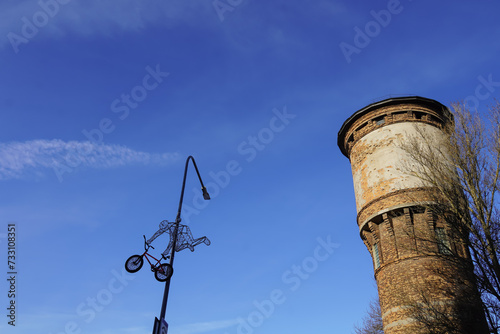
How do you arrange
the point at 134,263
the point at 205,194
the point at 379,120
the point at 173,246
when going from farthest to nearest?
the point at 379,120 → the point at 205,194 → the point at 173,246 → the point at 134,263

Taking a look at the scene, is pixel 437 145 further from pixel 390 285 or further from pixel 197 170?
pixel 197 170

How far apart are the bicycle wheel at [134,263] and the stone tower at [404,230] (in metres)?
11.1

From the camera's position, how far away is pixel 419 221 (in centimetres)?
1869

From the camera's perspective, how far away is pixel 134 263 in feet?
40.7

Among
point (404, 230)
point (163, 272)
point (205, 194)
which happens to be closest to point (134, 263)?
point (163, 272)

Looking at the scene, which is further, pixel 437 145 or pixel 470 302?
pixel 437 145

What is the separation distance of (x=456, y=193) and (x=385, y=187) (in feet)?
12.3

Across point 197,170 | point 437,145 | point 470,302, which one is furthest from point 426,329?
point 197,170

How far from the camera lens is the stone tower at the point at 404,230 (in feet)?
54.1

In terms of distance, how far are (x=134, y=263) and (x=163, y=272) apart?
1.01 m

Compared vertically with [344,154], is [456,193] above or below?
below

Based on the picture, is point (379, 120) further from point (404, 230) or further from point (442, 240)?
point (442, 240)

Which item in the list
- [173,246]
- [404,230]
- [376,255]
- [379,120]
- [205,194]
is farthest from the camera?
[379,120]

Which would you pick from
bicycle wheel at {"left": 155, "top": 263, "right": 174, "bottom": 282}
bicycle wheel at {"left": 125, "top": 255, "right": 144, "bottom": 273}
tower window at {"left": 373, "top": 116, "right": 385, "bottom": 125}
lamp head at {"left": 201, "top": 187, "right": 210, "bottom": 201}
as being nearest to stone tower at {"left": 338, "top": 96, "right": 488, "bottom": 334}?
Result: tower window at {"left": 373, "top": 116, "right": 385, "bottom": 125}
